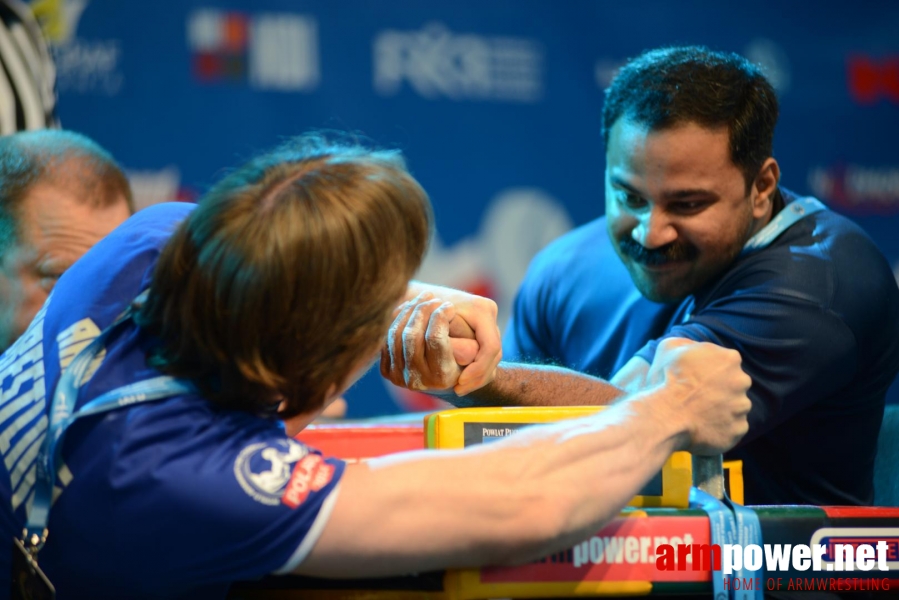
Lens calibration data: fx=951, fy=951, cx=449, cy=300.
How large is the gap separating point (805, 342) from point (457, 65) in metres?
1.93

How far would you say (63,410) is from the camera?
37.0 inches

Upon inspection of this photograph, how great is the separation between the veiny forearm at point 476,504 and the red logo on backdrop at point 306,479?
0.07ft

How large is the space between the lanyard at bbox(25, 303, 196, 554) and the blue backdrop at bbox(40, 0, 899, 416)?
1941mm

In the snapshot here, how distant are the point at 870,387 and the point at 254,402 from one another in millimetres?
1235

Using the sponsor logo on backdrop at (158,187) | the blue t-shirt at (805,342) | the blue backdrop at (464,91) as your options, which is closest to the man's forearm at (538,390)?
the blue t-shirt at (805,342)

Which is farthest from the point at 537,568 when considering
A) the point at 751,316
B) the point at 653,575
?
the point at 751,316

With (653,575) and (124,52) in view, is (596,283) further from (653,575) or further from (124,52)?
(124,52)

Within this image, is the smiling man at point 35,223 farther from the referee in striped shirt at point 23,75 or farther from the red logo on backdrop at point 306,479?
the red logo on backdrop at point 306,479

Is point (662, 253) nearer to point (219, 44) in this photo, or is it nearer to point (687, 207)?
point (687, 207)

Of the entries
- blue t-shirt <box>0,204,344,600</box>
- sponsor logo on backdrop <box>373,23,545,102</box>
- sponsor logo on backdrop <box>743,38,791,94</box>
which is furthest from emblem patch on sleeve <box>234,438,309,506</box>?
sponsor logo on backdrop <box>743,38,791,94</box>

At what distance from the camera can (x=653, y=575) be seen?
1.06m

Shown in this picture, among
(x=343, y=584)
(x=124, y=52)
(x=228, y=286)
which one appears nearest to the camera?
(x=228, y=286)

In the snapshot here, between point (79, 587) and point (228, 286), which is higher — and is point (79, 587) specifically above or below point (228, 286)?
below

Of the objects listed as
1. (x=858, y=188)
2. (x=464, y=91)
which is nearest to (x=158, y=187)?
(x=464, y=91)
